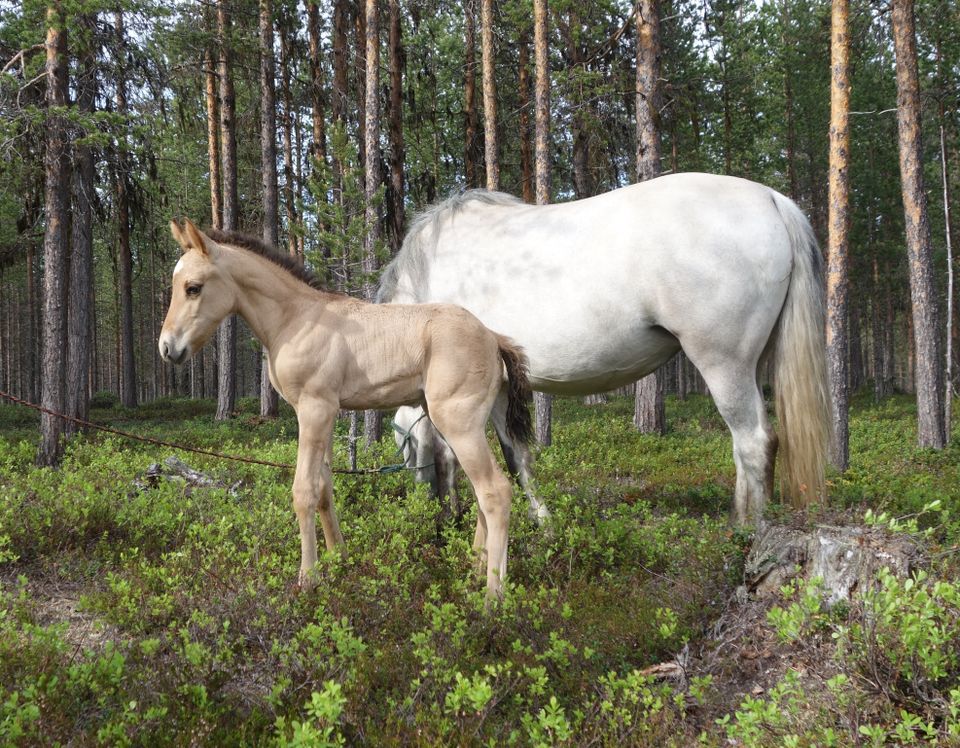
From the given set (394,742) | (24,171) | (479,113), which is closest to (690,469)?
(394,742)

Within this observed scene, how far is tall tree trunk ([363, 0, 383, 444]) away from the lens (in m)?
8.97

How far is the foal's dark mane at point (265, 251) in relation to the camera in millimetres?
4926

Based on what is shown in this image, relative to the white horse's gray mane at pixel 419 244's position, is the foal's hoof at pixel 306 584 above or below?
below

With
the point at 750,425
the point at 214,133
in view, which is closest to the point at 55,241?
the point at 750,425

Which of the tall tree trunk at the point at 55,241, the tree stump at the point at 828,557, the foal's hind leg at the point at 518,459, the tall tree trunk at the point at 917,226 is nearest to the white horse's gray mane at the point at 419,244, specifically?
the foal's hind leg at the point at 518,459

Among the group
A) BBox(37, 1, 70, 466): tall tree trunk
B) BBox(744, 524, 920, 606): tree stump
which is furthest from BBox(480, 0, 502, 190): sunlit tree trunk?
BBox(744, 524, 920, 606): tree stump

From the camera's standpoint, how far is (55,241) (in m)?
10.5

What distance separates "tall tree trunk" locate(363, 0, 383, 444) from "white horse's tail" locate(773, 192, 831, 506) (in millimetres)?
5079

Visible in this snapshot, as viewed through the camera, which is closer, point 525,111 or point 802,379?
point 802,379

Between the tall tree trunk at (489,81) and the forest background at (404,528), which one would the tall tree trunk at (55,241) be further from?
the tall tree trunk at (489,81)

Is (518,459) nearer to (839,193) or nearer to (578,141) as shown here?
(839,193)

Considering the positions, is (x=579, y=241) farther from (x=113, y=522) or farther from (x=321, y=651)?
(x=113, y=522)

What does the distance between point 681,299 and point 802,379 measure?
43.7 inches

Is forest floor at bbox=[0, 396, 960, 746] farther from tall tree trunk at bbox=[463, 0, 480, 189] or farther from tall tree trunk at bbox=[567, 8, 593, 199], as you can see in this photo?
tall tree trunk at bbox=[463, 0, 480, 189]
